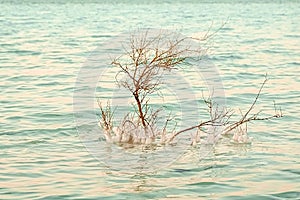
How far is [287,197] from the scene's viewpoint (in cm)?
1027

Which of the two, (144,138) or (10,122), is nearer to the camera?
(144,138)

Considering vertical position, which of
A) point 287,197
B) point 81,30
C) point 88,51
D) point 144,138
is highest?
point 81,30

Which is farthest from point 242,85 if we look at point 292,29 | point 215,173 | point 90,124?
point 292,29

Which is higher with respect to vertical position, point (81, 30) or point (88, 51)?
point (81, 30)

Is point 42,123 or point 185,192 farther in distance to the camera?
point 42,123

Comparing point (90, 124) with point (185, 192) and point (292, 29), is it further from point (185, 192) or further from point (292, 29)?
point (292, 29)

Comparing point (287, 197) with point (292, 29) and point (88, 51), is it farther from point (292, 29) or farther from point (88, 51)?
point (292, 29)

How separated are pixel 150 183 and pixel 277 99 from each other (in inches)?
315

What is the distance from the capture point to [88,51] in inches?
1190

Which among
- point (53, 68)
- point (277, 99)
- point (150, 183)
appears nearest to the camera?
point (150, 183)

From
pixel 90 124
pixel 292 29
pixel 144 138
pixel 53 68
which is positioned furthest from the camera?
pixel 292 29

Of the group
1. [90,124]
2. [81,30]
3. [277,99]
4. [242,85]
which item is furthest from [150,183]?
[81,30]

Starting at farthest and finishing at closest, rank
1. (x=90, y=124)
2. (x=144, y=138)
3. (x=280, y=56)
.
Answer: (x=280, y=56) → (x=90, y=124) → (x=144, y=138)

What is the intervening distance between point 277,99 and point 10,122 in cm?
683
